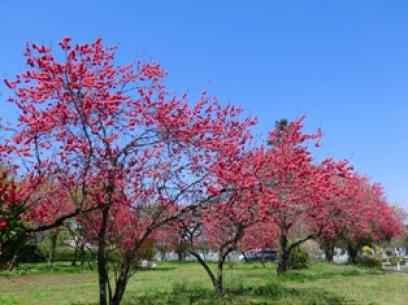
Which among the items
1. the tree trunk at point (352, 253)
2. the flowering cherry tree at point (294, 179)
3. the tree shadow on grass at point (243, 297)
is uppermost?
the flowering cherry tree at point (294, 179)

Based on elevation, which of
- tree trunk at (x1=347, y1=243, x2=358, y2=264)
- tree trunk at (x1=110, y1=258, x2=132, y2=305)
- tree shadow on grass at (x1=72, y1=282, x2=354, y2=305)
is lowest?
tree shadow on grass at (x1=72, y1=282, x2=354, y2=305)

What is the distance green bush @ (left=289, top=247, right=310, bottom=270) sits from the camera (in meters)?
29.1

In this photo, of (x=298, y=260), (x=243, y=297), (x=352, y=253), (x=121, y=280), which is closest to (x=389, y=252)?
(x=352, y=253)

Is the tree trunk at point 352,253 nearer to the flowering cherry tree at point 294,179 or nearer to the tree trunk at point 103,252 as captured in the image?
the flowering cherry tree at point 294,179

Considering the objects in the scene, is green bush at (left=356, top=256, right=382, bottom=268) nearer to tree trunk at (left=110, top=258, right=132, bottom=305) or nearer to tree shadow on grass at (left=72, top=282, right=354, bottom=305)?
tree shadow on grass at (left=72, top=282, right=354, bottom=305)

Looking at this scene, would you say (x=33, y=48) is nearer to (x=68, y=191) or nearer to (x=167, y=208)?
(x=68, y=191)

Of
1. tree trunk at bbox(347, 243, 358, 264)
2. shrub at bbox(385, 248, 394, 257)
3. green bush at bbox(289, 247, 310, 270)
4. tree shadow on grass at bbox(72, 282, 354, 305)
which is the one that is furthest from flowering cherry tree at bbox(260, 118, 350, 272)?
shrub at bbox(385, 248, 394, 257)

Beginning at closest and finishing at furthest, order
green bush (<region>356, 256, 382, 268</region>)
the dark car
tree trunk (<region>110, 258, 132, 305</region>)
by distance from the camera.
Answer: tree trunk (<region>110, 258, 132, 305</region>) < green bush (<region>356, 256, 382, 268</region>) < the dark car

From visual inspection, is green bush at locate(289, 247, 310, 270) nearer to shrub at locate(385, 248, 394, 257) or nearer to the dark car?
the dark car

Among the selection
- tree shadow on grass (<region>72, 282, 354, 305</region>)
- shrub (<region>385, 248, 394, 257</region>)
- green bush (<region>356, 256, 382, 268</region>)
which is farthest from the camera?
shrub (<region>385, 248, 394, 257</region>)

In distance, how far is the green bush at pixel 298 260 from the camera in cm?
2905

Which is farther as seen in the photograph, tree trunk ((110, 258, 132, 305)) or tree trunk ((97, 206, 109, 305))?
tree trunk ((110, 258, 132, 305))

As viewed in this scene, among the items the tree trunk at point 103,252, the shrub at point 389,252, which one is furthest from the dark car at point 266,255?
the tree trunk at point 103,252

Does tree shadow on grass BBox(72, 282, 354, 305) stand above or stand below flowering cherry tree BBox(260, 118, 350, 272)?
below
